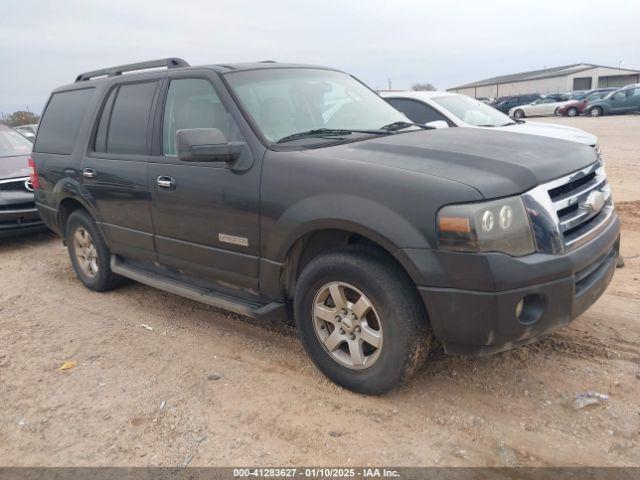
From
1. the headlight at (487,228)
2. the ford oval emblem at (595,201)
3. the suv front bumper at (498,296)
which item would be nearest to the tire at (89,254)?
the suv front bumper at (498,296)

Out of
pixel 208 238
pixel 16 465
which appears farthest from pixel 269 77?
pixel 16 465

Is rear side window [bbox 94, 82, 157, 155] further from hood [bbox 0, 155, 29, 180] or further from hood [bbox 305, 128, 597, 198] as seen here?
hood [bbox 0, 155, 29, 180]

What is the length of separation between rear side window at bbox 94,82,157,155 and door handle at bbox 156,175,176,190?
384mm

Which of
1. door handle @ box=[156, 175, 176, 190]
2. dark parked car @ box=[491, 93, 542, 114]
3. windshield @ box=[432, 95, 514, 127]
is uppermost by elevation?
windshield @ box=[432, 95, 514, 127]

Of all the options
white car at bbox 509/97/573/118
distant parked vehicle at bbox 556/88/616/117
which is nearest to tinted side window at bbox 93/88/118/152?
distant parked vehicle at bbox 556/88/616/117

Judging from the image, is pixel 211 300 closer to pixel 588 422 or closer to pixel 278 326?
pixel 278 326

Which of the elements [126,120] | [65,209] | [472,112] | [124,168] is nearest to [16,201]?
[65,209]

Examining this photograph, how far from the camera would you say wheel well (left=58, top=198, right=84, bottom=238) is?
5299 millimetres

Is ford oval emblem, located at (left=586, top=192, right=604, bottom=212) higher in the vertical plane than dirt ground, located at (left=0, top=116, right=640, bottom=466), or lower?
higher

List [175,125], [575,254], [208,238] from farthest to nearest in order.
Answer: [175,125], [208,238], [575,254]

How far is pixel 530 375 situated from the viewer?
10.8 ft

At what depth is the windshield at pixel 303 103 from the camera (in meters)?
3.68

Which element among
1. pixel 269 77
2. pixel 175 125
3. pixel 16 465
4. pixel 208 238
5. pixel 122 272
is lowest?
pixel 16 465

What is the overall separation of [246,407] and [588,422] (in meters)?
1.86
